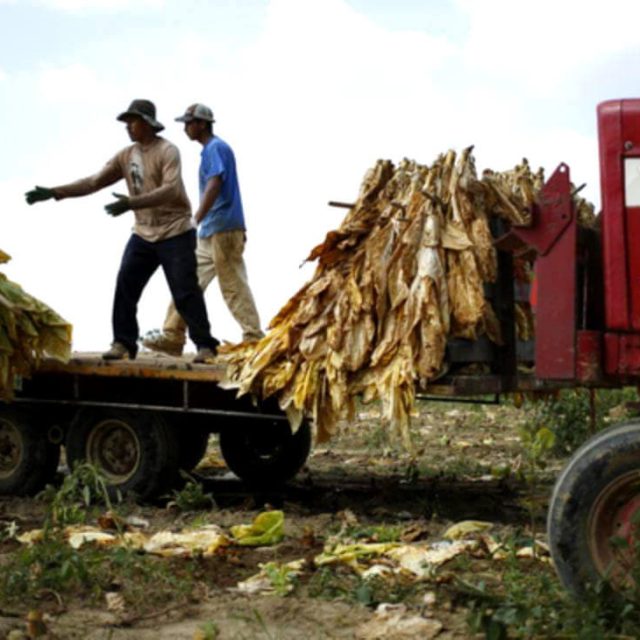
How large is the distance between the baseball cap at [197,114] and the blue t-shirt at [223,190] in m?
0.20

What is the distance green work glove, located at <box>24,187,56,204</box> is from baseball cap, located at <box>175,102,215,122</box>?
129cm

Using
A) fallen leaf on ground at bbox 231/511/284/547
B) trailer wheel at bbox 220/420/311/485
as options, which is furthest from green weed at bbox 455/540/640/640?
trailer wheel at bbox 220/420/311/485

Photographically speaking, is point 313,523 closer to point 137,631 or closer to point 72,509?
point 72,509

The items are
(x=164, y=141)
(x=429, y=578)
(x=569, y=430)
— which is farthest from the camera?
(x=569, y=430)

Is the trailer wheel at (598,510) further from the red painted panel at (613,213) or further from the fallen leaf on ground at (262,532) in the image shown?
the fallen leaf on ground at (262,532)

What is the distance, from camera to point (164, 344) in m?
11.2

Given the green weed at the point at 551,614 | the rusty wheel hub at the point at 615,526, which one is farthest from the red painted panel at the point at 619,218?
the green weed at the point at 551,614

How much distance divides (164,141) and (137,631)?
522 centimetres

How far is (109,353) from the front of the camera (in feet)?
32.9

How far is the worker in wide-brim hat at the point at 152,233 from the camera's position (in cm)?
980

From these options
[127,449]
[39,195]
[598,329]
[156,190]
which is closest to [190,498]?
[127,449]

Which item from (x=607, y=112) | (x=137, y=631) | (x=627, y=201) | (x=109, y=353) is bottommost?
(x=137, y=631)

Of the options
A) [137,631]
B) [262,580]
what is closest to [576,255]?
[262,580]

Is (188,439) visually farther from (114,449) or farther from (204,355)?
(204,355)
